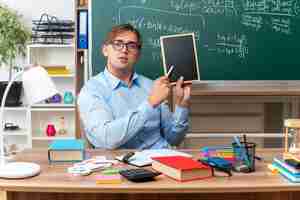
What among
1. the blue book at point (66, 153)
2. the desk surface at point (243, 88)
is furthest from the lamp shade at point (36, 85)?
the desk surface at point (243, 88)

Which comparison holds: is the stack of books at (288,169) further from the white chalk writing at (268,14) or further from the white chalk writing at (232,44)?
the white chalk writing at (268,14)

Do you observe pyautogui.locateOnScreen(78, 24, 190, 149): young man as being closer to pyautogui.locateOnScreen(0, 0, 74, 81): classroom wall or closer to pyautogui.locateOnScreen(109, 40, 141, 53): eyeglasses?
pyautogui.locateOnScreen(109, 40, 141, 53): eyeglasses

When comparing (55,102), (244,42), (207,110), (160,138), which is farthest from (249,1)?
(55,102)

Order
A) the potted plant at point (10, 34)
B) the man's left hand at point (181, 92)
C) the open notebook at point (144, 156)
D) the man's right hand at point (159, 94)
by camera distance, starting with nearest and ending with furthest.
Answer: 1. the open notebook at point (144, 156)
2. the man's right hand at point (159, 94)
3. the man's left hand at point (181, 92)
4. the potted plant at point (10, 34)

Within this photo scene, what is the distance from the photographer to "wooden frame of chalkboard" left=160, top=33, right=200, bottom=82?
2365mm

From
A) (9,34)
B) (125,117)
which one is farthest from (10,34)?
(125,117)

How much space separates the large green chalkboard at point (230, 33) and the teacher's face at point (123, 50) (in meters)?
1.16

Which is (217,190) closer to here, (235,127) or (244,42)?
(244,42)

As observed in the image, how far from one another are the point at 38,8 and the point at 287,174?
11.3ft

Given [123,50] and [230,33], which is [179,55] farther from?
[230,33]

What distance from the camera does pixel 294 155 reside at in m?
1.81

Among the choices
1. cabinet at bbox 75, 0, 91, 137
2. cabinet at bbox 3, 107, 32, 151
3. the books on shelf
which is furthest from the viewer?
cabinet at bbox 3, 107, 32, 151

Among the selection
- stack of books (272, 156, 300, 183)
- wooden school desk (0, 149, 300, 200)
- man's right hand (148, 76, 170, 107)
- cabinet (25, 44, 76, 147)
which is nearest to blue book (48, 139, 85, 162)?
wooden school desk (0, 149, 300, 200)

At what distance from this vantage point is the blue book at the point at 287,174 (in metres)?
1.63
